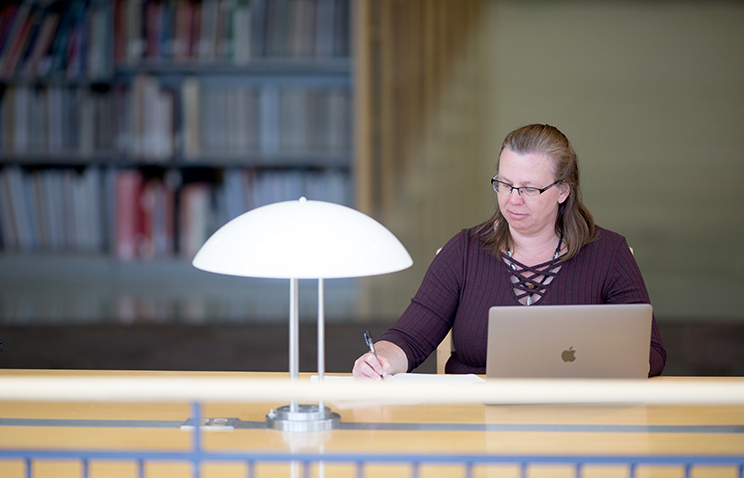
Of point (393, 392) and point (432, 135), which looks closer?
point (393, 392)

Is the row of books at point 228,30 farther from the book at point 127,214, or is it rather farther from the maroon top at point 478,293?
the maroon top at point 478,293

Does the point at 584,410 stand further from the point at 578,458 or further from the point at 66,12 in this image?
the point at 66,12

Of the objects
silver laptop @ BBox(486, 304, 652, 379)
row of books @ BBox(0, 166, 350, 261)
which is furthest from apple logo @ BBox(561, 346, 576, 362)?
row of books @ BBox(0, 166, 350, 261)

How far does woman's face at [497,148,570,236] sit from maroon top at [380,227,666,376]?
0.12m

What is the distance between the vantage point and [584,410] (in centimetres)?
147

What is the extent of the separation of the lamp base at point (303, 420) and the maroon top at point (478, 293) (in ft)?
1.48

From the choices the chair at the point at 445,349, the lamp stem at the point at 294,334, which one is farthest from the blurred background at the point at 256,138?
the lamp stem at the point at 294,334

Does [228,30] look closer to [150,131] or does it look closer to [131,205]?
Result: [150,131]

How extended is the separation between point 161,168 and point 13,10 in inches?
35.6

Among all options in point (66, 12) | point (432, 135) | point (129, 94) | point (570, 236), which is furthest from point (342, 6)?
point (570, 236)

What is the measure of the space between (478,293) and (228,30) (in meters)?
1.93

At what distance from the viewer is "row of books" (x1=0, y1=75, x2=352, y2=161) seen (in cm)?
327

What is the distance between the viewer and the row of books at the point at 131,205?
3312 mm

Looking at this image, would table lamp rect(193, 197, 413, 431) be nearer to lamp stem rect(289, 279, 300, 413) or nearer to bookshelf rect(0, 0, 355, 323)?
lamp stem rect(289, 279, 300, 413)
